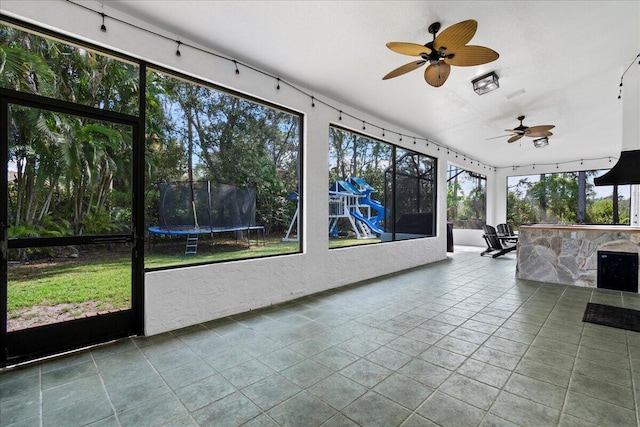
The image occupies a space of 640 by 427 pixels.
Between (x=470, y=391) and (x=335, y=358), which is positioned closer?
(x=470, y=391)

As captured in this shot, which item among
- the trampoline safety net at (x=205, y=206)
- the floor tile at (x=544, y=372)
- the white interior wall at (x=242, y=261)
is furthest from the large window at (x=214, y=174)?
the floor tile at (x=544, y=372)

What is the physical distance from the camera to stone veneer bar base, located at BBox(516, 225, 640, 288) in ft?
15.0

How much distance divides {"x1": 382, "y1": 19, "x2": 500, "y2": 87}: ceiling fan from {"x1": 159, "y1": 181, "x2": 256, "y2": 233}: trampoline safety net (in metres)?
2.25

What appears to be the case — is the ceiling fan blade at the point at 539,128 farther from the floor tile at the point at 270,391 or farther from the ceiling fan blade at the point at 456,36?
the floor tile at the point at 270,391

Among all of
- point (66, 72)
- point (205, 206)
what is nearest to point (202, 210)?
point (205, 206)

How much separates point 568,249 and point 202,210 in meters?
5.61

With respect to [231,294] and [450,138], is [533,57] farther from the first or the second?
[231,294]

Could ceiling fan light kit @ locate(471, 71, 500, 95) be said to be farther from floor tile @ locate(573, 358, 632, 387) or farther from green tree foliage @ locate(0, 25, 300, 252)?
floor tile @ locate(573, 358, 632, 387)

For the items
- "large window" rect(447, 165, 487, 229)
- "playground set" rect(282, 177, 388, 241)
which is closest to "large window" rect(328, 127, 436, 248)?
"playground set" rect(282, 177, 388, 241)

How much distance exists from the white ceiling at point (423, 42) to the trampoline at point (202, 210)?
1481mm

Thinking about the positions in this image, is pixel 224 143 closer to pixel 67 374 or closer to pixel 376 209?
pixel 67 374

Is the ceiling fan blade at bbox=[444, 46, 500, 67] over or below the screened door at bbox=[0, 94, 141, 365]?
over

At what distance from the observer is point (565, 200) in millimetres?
9148

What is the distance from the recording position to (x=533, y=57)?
3180 mm
